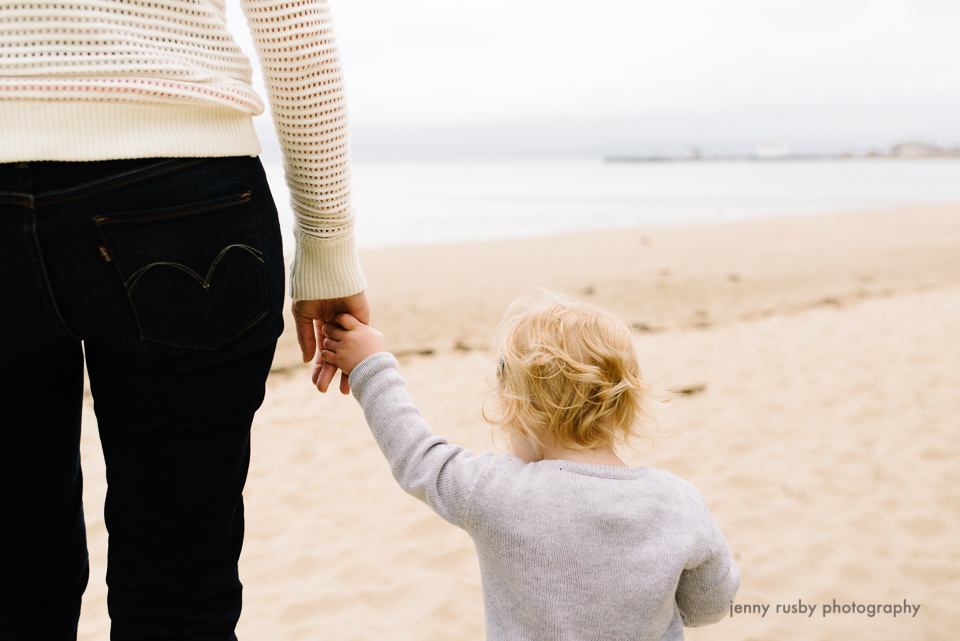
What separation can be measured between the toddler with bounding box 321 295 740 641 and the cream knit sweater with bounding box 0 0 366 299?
49 cm

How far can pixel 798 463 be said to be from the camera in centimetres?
362

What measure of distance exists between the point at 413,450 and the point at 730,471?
8.42ft

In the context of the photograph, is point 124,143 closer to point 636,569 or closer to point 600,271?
point 636,569

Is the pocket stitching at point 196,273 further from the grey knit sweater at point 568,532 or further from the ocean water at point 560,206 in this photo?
the ocean water at point 560,206

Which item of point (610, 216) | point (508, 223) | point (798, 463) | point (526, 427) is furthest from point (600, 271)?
point (610, 216)

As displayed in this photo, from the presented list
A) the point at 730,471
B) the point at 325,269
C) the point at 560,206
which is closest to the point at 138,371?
the point at 325,269

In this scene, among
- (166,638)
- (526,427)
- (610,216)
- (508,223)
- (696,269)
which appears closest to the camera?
(166,638)

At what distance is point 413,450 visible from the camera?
1.42 meters

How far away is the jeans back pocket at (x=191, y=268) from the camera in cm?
95

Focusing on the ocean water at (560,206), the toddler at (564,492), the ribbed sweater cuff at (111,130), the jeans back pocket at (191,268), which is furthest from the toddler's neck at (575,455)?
the ocean water at (560,206)

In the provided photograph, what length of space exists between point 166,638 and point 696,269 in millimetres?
10675

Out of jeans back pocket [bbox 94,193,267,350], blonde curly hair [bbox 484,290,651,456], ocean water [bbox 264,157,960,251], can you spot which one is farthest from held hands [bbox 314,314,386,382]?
ocean water [bbox 264,157,960,251]

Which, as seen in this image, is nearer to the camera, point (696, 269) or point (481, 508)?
point (481, 508)

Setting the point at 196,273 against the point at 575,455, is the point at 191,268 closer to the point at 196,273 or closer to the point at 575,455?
the point at 196,273
